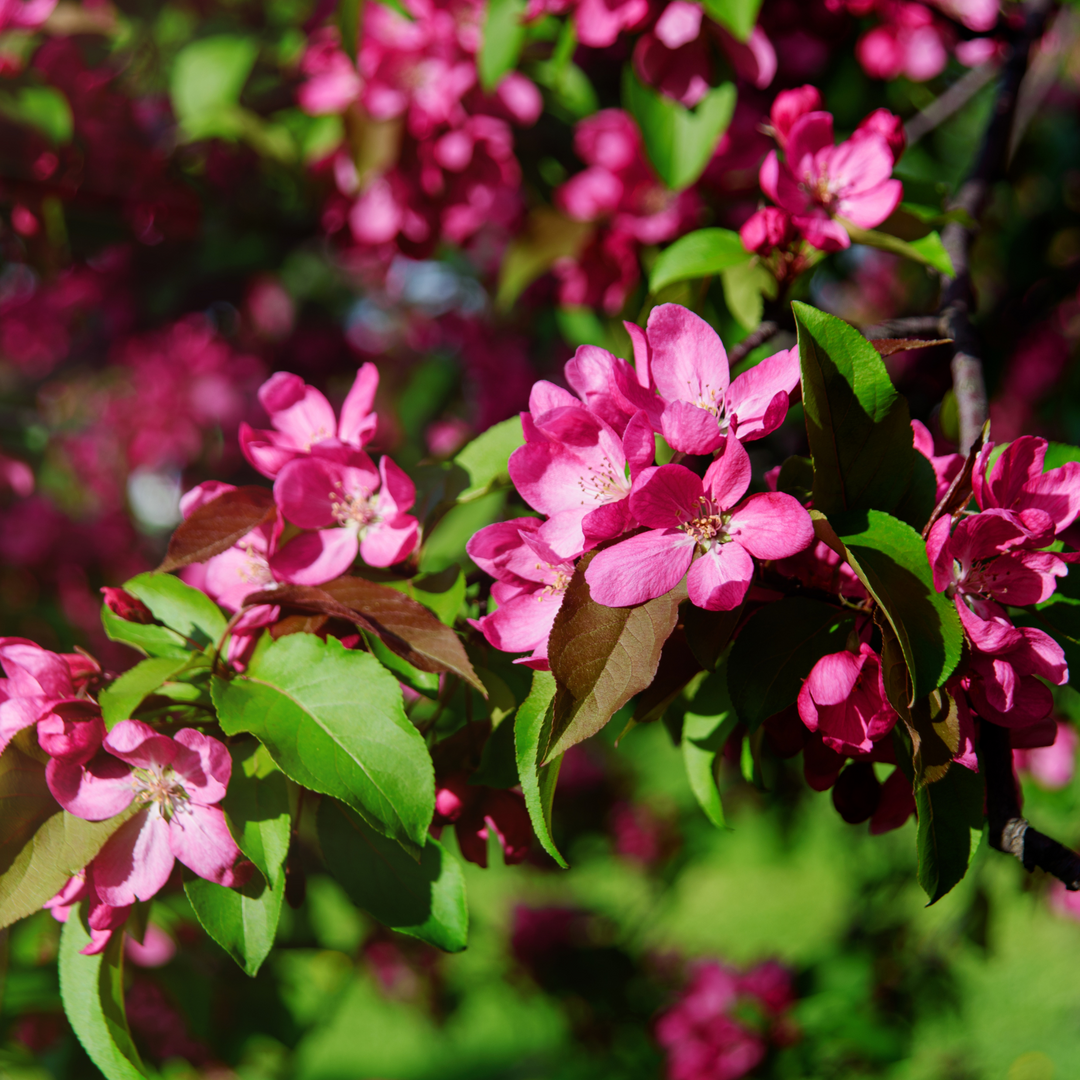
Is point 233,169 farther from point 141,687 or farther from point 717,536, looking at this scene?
point 717,536

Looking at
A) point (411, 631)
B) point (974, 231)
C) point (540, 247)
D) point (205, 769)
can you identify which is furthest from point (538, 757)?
point (540, 247)

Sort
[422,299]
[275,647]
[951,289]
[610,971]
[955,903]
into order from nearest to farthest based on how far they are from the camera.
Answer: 1. [275,647]
2. [951,289]
3. [610,971]
4. [955,903]
5. [422,299]

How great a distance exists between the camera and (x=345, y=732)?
77cm

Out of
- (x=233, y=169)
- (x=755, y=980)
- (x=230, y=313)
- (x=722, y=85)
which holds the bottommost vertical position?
(x=755, y=980)

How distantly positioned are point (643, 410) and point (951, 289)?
0.63 meters

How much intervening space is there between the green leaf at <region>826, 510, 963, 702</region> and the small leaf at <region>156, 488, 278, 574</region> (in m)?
0.56

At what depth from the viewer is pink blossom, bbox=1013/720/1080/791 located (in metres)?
2.75

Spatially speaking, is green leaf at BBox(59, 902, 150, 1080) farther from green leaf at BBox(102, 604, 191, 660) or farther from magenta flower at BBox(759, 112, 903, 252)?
magenta flower at BBox(759, 112, 903, 252)

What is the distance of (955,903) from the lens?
4199 millimetres

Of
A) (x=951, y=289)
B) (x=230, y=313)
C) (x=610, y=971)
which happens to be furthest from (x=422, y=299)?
(x=951, y=289)

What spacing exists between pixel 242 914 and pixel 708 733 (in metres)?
0.46

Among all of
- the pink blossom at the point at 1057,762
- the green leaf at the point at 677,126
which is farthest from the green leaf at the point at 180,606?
the pink blossom at the point at 1057,762

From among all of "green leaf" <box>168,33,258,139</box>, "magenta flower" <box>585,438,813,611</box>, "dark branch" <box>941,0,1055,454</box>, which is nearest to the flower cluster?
"magenta flower" <box>585,438,813,611</box>

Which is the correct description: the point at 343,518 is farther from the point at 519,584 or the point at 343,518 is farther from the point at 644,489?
the point at 644,489
